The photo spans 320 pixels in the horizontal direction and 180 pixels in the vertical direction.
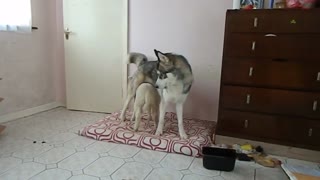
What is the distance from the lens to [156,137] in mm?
2312

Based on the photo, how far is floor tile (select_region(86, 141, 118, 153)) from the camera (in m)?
2.16

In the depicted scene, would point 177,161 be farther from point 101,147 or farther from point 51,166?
point 51,166

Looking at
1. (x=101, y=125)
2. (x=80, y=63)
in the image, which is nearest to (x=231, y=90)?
(x=101, y=125)

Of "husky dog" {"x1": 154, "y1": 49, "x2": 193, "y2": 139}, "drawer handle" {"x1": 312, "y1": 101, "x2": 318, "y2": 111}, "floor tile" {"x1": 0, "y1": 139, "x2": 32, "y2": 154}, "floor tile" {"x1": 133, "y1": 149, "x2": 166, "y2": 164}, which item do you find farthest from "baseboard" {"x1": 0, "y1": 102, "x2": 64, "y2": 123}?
"drawer handle" {"x1": 312, "y1": 101, "x2": 318, "y2": 111}

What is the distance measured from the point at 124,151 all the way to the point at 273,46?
1465mm

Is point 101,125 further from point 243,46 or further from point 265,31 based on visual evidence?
point 265,31

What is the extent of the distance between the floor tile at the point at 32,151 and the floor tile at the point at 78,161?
0.28 metres

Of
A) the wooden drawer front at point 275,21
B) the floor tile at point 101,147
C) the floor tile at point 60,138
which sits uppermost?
the wooden drawer front at point 275,21

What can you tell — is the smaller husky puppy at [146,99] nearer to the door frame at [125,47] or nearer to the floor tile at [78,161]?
the floor tile at [78,161]

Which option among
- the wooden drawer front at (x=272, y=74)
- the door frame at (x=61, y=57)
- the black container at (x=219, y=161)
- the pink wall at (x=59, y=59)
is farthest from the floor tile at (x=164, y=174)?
the pink wall at (x=59, y=59)

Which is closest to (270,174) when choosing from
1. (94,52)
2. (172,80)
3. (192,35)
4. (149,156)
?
(149,156)

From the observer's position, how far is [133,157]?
2.05 metres

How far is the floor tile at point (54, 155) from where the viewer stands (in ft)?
6.34

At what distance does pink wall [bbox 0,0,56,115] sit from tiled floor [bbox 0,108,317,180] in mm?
586
